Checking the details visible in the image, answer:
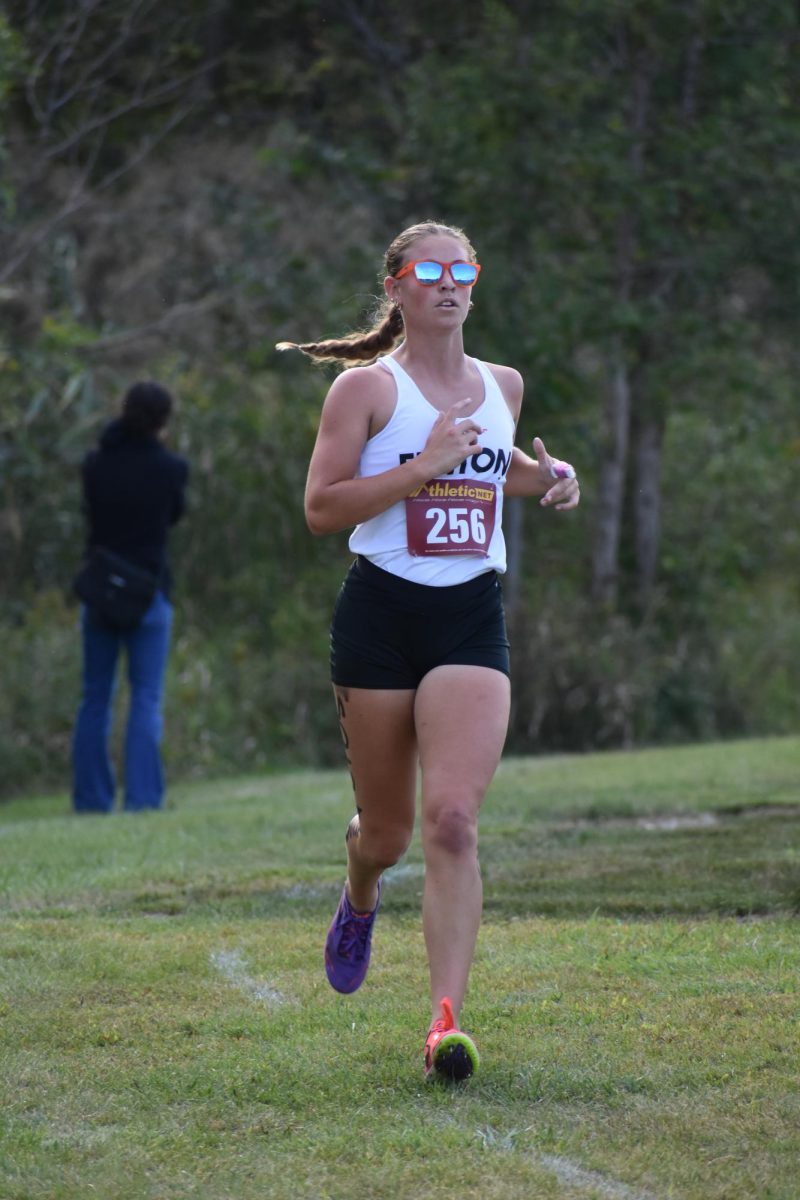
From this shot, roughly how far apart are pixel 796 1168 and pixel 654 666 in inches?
489

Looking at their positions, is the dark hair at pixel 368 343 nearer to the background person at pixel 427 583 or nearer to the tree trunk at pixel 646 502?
the background person at pixel 427 583

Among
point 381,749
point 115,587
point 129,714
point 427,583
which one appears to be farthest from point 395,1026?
point 129,714

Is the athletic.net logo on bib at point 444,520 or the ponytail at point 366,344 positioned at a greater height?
the ponytail at point 366,344

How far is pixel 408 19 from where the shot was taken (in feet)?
62.0

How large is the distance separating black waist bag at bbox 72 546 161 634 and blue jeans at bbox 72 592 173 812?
0.56 ft

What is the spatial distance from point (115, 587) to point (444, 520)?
18.8 feet

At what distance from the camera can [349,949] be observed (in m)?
5.21

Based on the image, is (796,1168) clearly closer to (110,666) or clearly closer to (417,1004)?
(417,1004)

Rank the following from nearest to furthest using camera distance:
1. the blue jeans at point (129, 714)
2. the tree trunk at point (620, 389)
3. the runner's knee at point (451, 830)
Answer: the runner's knee at point (451, 830) → the blue jeans at point (129, 714) → the tree trunk at point (620, 389)

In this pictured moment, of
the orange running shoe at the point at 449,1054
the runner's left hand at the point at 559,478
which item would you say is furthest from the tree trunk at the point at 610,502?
the orange running shoe at the point at 449,1054

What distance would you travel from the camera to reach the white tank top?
4777 mm

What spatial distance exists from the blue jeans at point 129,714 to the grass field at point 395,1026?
2069 millimetres

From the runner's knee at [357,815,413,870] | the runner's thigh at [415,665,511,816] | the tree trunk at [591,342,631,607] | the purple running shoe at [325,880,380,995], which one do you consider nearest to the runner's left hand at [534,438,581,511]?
the runner's thigh at [415,665,511,816]

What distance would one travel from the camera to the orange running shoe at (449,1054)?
437cm
